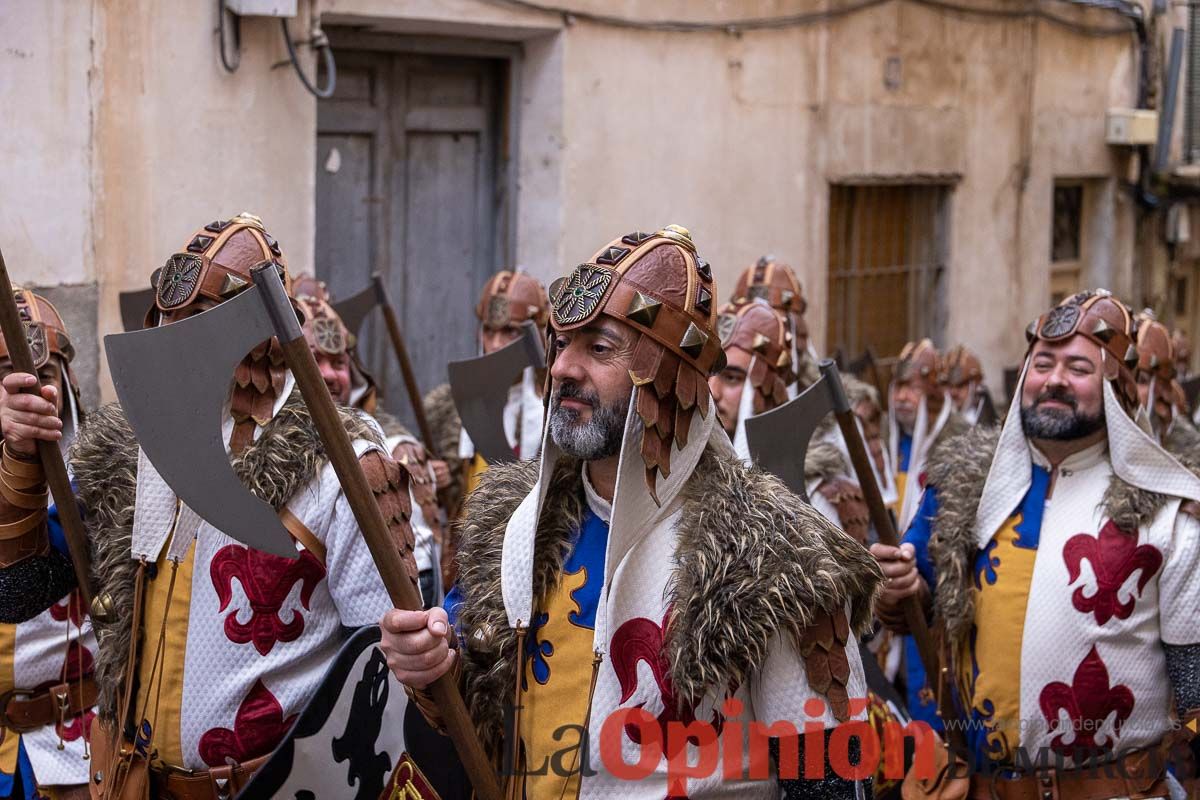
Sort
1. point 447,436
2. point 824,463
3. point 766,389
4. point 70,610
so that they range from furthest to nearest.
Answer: point 447,436, point 766,389, point 824,463, point 70,610

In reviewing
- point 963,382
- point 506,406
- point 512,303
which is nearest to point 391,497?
point 506,406

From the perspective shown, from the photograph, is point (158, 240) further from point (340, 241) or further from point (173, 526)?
point (173, 526)

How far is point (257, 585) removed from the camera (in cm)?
344

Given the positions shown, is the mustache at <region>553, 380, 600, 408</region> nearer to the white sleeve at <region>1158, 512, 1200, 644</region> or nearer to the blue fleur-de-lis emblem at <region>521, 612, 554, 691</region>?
the blue fleur-de-lis emblem at <region>521, 612, 554, 691</region>

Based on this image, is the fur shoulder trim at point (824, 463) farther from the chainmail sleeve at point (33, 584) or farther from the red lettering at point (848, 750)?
the chainmail sleeve at point (33, 584)

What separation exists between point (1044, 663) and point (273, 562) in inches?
86.1

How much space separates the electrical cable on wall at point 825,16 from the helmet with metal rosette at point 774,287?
2101 mm

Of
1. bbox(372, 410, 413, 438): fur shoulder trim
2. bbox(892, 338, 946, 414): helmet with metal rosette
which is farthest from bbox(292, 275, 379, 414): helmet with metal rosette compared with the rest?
bbox(892, 338, 946, 414): helmet with metal rosette

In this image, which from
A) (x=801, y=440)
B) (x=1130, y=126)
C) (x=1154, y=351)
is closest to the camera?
(x=801, y=440)

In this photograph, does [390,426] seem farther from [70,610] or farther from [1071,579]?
[1071,579]

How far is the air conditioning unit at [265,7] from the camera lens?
7086mm

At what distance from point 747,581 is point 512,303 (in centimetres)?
401

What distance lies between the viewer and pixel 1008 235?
12.7m

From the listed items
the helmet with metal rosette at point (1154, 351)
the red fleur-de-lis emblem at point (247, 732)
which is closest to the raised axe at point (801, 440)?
the red fleur-de-lis emblem at point (247, 732)
